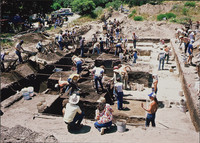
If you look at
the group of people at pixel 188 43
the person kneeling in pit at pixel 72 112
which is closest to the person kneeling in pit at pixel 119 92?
the person kneeling in pit at pixel 72 112

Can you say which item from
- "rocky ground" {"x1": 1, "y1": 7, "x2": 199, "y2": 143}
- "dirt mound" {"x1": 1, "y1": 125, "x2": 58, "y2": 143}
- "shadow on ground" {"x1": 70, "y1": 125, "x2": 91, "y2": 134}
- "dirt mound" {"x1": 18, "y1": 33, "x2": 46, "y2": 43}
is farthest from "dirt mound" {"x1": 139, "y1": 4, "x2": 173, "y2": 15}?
"dirt mound" {"x1": 1, "y1": 125, "x2": 58, "y2": 143}

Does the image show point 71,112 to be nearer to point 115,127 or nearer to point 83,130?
point 83,130

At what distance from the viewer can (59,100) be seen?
8.95 metres

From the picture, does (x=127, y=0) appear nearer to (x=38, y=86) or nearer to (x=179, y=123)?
(x=38, y=86)

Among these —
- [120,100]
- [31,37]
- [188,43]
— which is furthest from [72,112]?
[31,37]

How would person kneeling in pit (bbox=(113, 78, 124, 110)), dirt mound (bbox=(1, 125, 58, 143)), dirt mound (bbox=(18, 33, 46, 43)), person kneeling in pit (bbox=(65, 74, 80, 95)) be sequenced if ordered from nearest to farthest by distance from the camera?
dirt mound (bbox=(1, 125, 58, 143)) → person kneeling in pit (bbox=(113, 78, 124, 110)) → person kneeling in pit (bbox=(65, 74, 80, 95)) → dirt mound (bbox=(18, 33, 46, 43))

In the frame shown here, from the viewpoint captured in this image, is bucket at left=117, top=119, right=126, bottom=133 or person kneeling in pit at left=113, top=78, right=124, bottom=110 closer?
bucket at left=117, top=119, right=126, bottom=133

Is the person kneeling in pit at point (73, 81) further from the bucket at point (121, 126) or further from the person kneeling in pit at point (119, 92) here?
the bucket at point (121, 126)

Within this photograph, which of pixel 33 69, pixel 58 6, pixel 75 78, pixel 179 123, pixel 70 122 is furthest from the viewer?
pixel 58 6

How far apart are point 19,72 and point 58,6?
3883cm

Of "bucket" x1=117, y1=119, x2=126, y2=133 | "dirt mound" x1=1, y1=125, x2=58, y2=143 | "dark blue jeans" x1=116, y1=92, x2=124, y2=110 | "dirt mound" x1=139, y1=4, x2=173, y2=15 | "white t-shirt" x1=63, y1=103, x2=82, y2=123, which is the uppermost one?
"dirt mound" x1=139, y1=4, x2=173, y2=15

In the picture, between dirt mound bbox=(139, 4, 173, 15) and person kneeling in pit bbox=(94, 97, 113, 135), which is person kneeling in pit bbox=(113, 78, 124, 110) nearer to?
person kneeling in pit bbox=(94, 97, 113, 135)

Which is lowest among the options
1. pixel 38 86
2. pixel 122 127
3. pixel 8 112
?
pixel 38 86

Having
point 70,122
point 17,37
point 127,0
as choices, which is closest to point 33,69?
point 70,122
